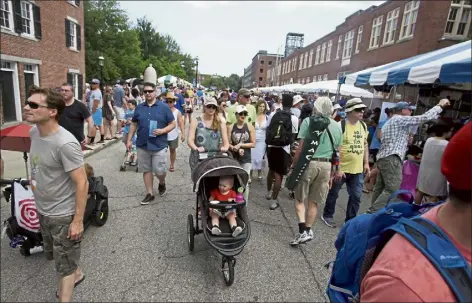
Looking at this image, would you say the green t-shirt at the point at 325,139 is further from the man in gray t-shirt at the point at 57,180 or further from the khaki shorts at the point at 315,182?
the man in gray t-shirt at the point at 57,180

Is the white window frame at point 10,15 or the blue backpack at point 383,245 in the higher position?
the white window frame at point 10,15

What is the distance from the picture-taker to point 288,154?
4.98 m

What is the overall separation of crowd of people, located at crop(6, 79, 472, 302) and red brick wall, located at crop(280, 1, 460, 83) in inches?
566

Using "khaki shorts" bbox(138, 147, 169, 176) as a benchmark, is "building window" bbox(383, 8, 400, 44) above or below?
above

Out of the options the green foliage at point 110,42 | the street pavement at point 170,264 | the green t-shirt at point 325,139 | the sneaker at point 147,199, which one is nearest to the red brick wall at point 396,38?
the street pavement at point 170,264

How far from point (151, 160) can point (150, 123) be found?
66cm

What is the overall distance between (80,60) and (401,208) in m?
21.6

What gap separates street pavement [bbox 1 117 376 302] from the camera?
9.29ft

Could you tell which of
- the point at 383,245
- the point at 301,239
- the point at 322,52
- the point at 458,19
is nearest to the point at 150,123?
the point at 301,239

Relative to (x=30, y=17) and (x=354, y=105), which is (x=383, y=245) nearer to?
(x=354, y=105)

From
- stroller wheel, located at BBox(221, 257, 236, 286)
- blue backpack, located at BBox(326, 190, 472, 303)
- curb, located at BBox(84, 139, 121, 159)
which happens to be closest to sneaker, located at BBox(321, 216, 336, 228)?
stroller wheel, located at BBox(221, 257, 236, 286)

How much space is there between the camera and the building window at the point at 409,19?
703 inches

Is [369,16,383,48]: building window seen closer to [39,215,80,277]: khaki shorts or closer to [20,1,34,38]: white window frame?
[20,1,34,38]: white window frame

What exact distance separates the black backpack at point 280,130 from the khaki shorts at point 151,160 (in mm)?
1928
